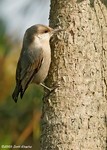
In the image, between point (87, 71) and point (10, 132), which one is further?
point (10, 132)

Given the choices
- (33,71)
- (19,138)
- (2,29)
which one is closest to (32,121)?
(19,138)

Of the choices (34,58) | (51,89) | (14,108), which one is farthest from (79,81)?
(14,108)

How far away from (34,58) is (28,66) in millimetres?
86

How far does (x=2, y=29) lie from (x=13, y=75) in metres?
0.58

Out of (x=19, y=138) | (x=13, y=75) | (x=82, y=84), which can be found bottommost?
(x=19, y=138)

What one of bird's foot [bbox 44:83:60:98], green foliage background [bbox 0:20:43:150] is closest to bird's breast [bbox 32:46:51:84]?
bird's foot [bbox 44:83:60:98]

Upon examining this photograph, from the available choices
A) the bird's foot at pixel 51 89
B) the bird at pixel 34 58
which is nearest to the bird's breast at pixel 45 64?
the bird at pixel 34 58

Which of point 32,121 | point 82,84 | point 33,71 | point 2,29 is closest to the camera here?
point 82,84

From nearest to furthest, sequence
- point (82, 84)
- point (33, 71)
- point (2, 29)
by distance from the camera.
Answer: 1. point (82, 84)
2. point (33, 71)
3. point (2, 29)

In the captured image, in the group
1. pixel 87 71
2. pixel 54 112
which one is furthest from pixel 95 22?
pixel 54 112

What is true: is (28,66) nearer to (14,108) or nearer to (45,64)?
(45,64)

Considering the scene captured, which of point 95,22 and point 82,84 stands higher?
point 95,22

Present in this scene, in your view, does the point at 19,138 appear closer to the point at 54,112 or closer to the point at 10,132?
the point at 10,132

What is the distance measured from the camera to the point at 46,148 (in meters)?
→ 4.27
